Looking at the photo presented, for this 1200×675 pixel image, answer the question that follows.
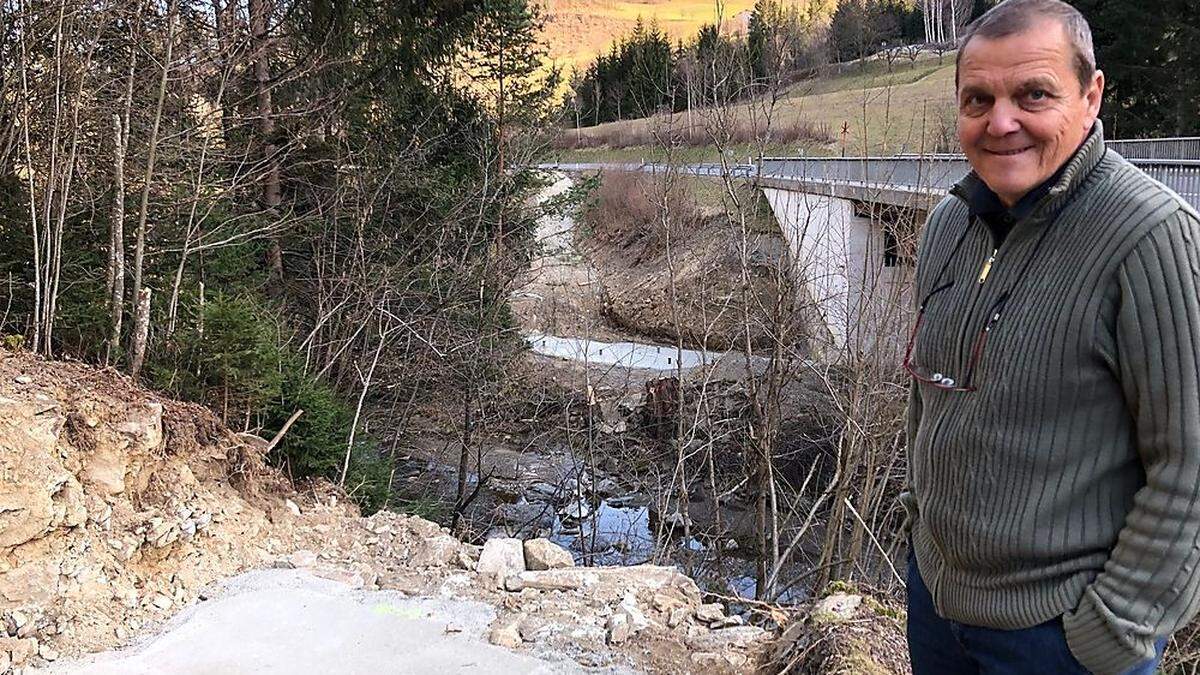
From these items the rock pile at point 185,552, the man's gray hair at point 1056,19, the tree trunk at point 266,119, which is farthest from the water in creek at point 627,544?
the man's gray hair at point 1056,19

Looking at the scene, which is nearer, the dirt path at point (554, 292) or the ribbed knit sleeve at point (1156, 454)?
the ribbed knit sleeve at point (1156, 454)

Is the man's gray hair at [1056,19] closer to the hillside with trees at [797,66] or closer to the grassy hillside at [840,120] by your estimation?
the hillside with trees at [797,66]

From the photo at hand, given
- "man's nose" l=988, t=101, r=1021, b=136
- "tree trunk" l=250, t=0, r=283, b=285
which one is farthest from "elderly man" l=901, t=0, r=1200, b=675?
"tree trunk" l=250, t=0, r=283, b=285

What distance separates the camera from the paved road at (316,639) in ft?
12.0

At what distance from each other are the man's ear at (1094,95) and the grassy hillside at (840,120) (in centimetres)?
272

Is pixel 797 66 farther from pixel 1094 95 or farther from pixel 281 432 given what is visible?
pixel 1094 95

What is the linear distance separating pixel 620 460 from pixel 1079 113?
12.0m

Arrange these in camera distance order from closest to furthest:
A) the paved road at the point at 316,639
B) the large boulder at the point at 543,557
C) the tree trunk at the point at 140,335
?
the paved road at the point at 316,639 → the large boulder at the point at 543,557 → the tree trunk at the point at 140,335

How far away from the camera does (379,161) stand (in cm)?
1131

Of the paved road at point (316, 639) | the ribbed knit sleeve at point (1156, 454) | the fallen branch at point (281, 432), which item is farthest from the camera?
the fallen branch at point (281, 432)

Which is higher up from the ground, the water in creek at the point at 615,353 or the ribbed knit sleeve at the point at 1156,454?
the ribbed knit sleeve at the point at 1156,454

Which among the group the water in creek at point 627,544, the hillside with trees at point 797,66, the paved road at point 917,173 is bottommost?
the water in creek at point 627,544

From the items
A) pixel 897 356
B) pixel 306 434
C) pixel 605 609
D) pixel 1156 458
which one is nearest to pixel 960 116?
pixel 1156 458

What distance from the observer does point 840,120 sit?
102ft
